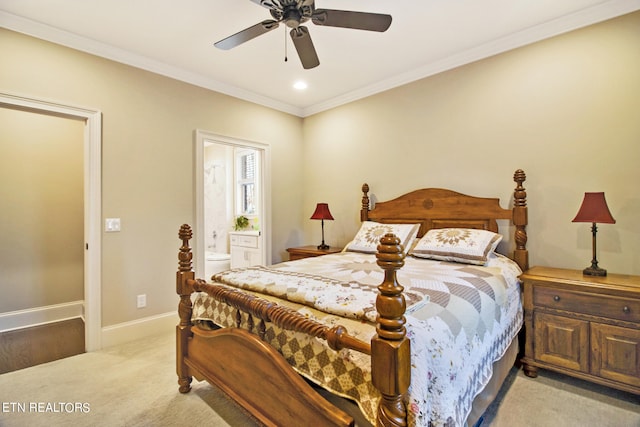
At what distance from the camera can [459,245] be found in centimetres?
254

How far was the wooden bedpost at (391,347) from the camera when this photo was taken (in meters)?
0.96

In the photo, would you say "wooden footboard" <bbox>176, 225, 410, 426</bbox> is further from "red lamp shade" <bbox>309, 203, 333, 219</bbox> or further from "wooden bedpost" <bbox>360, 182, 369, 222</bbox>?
"wooden bedpost" <bbox>360, 182, 369, 222</bbox>

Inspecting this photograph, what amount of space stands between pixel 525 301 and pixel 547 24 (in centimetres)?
223

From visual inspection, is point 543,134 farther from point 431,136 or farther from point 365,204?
point 365,204

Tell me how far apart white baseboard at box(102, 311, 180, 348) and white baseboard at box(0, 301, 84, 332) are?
1338mm

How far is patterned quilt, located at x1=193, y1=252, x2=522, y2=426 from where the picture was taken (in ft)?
3.64

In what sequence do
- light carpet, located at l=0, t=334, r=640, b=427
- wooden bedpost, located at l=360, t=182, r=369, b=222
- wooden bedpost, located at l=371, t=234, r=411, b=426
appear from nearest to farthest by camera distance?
wooden bedpost, located at l=371, t=234, r=411, b=426 < light carpet, located at l=0, t=334, r=640, b=427 < wooden bedpost, located at l=360, t=182, r=369, b=222

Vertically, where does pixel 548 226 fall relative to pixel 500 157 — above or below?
below

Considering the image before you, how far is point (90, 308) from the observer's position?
8.75 feet

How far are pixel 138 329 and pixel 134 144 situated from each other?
5.79 feet

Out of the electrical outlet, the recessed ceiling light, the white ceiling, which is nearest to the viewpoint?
the white ceiling

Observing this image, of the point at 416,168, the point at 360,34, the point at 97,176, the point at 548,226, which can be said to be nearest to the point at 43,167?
the point at 97,176

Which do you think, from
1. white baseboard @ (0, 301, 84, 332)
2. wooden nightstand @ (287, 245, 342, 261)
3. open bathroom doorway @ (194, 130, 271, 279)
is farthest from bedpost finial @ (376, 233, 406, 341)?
open bathroom doorway @ (194, 130, 271, 279)

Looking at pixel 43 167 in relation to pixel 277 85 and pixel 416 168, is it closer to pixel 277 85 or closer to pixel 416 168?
pixel 277 85
